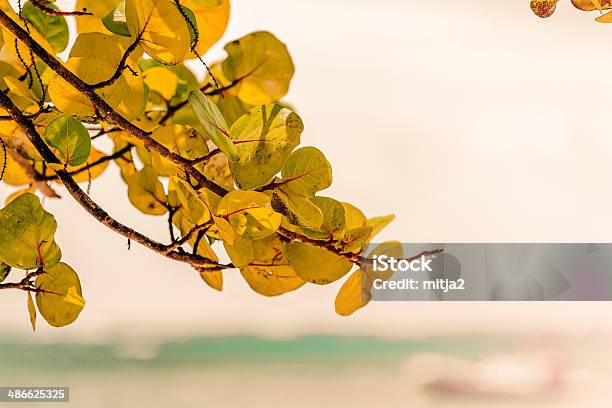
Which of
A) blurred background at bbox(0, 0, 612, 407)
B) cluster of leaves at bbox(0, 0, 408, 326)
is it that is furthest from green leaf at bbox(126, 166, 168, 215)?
blurred background at bbox(0, 0, 612, 407)

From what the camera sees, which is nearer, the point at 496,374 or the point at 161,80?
the point at 161,80

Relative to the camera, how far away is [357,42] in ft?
2.04

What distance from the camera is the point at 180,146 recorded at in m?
0.18

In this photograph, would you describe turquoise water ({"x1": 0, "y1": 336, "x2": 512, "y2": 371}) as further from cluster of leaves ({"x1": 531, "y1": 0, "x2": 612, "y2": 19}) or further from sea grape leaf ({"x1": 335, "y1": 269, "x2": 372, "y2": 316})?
cluster of leaves ({"x1": 531, "y1": 0, "x2": 612, "y2": 19})

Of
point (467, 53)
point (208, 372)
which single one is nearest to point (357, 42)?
point (467, 53)

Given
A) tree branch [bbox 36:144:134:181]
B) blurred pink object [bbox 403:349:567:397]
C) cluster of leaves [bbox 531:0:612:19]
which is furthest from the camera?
blurred pink object [bbox 403:349:567:397]

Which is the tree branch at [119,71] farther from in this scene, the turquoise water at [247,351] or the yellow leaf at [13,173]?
the turquoise water at [247,351]

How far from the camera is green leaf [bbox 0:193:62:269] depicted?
0.18m

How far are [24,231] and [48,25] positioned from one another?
4.1 inches

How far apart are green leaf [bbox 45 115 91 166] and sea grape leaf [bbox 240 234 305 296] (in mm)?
62

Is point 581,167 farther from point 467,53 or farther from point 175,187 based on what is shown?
point 175,187

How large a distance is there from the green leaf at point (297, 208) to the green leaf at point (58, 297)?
0.25 ft

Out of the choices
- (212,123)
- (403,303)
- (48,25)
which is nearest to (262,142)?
(212,123)

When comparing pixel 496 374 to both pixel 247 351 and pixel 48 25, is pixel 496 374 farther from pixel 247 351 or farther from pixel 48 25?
pixel 48 25
